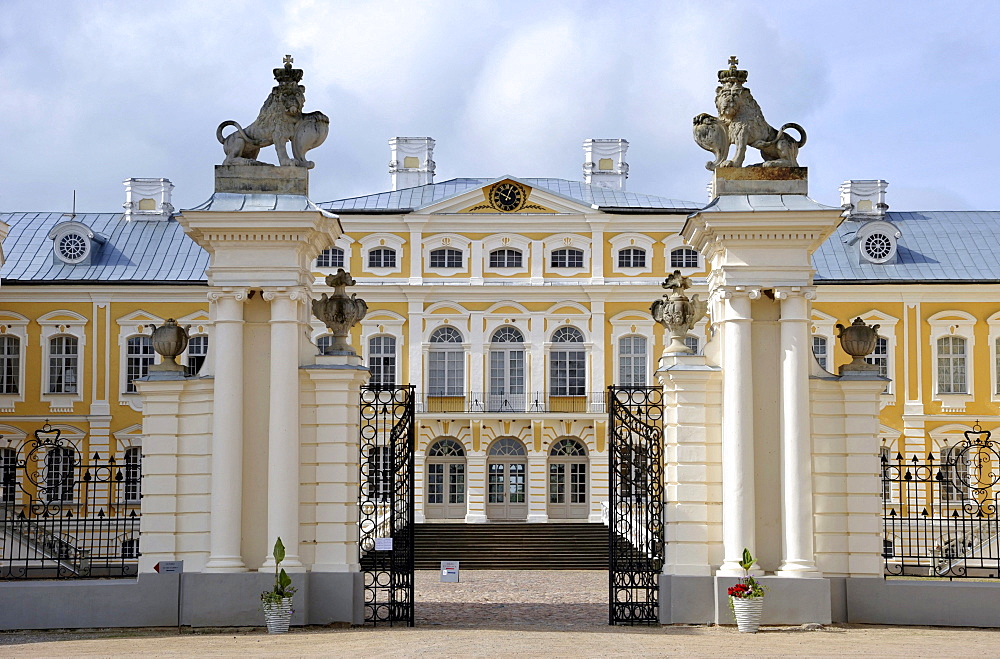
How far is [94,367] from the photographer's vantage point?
1446 inches

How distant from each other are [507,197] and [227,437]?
77.0 feet

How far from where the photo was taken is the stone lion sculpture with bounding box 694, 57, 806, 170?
1470 centimetres

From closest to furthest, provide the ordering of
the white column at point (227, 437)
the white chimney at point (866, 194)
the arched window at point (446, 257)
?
the white column at point (227, 437) < the arched window at point (446, 257) < the white chimney at point (866, 194)

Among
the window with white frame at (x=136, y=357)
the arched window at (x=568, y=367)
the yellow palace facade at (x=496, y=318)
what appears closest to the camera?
the yellow palace facade at (x=496, y=318)

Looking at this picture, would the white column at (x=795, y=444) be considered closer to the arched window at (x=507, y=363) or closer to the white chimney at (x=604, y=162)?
the arched window at (x=507, y=363)

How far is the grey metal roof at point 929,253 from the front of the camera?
36656 millimetres

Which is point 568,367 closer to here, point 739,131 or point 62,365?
point 62,365

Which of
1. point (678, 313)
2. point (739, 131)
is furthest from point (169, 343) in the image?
point (739, 131)

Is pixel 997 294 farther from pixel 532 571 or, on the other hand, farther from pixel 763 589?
pixel 763 589

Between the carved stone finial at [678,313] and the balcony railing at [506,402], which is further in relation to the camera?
the balcony railing at [506,402]

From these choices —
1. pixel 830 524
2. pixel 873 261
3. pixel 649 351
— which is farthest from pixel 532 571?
pixel 830 524

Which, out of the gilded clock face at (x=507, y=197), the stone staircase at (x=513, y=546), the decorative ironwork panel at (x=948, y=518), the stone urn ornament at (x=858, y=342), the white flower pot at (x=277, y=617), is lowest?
the stone staircase at (x=513, y=546)

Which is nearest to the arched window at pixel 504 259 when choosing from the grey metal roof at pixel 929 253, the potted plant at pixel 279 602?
the grey metal roof at pixel 929 253

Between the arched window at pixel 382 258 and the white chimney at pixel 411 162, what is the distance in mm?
3094
